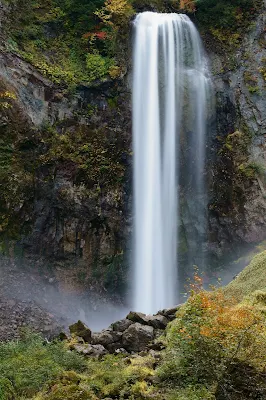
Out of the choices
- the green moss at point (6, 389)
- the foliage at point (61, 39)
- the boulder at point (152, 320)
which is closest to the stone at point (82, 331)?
the boulder at point (152, 320)

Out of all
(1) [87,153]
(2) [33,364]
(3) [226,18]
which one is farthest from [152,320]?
(3) [226,18]

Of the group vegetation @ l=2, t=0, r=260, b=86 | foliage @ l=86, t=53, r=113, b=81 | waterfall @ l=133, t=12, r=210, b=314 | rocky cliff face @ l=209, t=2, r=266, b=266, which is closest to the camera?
waterfall @ l=133, t=12, r=210, b=314

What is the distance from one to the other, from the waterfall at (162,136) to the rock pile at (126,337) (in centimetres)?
614

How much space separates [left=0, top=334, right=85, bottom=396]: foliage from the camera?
7.24 metres

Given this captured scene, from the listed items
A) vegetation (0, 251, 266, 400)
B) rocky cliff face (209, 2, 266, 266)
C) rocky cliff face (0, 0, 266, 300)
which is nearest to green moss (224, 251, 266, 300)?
vegetation (0, 251, 266, 400)

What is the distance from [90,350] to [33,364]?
5.74 feet

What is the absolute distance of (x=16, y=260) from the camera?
52.7ft

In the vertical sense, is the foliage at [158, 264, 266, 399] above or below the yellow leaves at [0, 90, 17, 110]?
below

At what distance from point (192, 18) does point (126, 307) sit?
17.0 m

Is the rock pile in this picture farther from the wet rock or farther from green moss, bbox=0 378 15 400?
green moss, bbox=0 378 15 400

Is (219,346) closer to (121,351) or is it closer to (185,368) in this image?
(185,368)

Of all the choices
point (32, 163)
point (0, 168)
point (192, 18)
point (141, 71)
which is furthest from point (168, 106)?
point (0, 168)

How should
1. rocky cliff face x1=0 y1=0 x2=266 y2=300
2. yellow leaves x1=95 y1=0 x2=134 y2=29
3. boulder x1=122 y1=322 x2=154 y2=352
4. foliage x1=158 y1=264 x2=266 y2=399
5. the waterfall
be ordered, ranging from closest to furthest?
foliage x1=158 y1=264 x2=266 y2=399, boulder x1=122 y1=322 x2=154 y2=352, rocky cliff face x1=0 y1=0 x2=266 y2=300, the waterfall, yellow leaves x1=95 y1=0 x2=134 y2=29

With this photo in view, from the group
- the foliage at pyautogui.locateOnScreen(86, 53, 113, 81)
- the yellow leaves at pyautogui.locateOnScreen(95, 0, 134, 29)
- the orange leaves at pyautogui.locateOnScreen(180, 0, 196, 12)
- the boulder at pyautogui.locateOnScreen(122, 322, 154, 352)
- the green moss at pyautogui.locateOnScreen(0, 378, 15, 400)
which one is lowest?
the green moss at pyautogui.locateOnScreen(0, 378, 15, 400)
